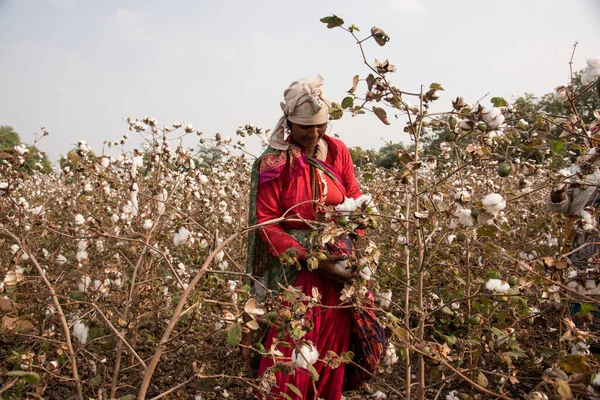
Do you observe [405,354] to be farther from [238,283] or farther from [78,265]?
[78,265]

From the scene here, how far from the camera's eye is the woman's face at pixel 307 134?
197 cm

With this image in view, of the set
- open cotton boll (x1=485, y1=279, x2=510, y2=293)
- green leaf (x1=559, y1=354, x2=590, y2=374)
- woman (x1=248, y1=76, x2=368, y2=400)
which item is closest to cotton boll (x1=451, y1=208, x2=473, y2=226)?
open cotton boll (x1=485, y1=279, x2=510, y2=293)

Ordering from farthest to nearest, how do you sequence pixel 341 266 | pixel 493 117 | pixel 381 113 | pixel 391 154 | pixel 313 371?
pixel 391 154, pixel 341 266, pixel 381 113, pixel 493 117, pixel 313 371

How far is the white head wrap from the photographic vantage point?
188 centimetres

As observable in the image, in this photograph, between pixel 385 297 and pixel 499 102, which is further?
pixel 385 297

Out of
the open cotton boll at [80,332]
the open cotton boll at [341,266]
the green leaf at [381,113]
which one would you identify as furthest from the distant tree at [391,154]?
the open cotton boll at [80,332]

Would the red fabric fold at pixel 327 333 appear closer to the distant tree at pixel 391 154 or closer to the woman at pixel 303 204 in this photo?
the woman at pixel 303 204

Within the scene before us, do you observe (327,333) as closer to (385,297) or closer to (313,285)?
(313,285)

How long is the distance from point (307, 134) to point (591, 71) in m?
1.06

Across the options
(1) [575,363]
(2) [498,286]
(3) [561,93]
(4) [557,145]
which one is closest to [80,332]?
(2) [498,286]

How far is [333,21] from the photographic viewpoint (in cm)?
139

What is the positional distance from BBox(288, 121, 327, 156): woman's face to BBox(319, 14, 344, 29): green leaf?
596 millimetres

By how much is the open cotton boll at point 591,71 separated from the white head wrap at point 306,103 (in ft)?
3.04

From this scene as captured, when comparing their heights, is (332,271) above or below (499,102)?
below
